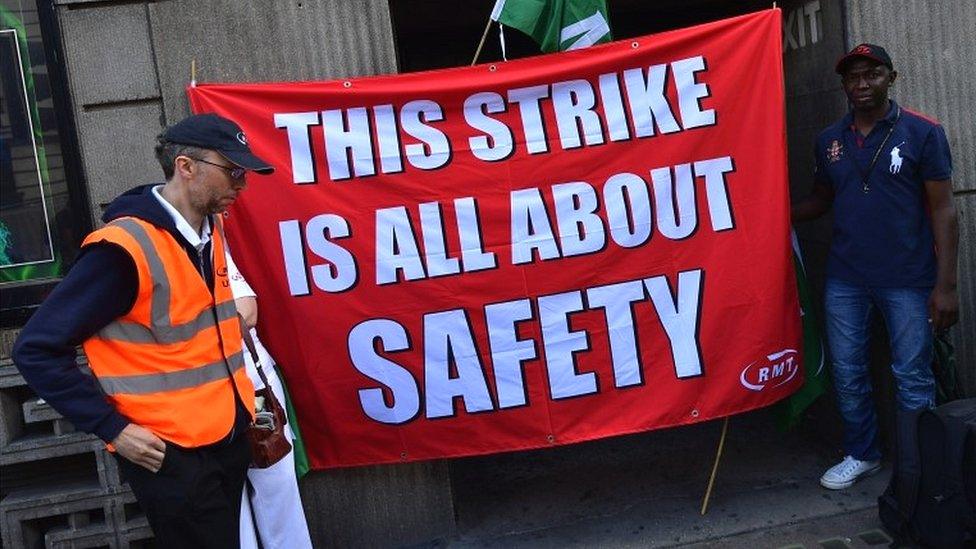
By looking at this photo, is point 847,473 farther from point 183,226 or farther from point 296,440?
point 183,226

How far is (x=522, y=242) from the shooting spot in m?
4.21

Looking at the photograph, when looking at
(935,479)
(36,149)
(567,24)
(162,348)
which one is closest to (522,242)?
(567,24)

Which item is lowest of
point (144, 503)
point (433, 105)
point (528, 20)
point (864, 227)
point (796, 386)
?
point (796, 386)

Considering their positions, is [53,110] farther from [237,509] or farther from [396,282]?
[237,509]

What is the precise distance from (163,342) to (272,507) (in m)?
1.21

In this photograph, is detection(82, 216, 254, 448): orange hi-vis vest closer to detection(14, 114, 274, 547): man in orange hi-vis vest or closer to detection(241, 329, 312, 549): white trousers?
detection(14, 114, 274, 547): man in orange hi-vis vest

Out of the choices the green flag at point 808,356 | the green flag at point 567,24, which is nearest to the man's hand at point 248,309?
the green flag at point 567,24

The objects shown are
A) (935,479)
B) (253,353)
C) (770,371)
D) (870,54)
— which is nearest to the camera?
(253,353)

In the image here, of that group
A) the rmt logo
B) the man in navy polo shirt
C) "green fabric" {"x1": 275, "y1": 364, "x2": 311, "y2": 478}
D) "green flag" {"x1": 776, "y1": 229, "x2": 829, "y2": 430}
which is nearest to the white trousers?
"green fabric" {"x1": 275, "y1": 364, "x2": 311, "y2": 478}

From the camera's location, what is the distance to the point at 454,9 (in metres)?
5.52

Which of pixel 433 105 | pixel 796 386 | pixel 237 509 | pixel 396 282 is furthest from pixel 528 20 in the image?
pixel 237 509

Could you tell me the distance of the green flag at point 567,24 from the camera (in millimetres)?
4234

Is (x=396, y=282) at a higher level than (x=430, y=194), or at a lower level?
lower

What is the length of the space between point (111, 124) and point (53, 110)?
30 cm
